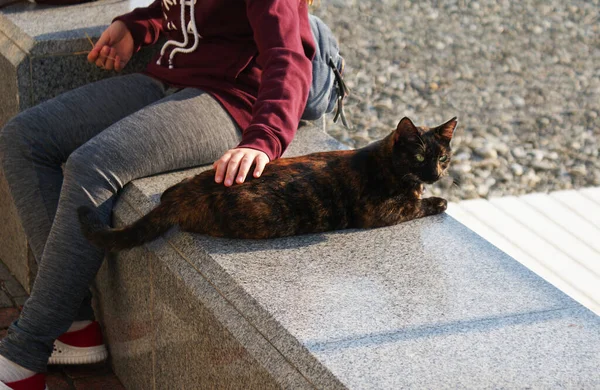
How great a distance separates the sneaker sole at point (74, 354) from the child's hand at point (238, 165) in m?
0.97

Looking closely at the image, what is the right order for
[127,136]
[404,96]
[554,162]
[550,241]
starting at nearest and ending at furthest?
[127,136]
[550,241]
[554,162]
[404,96]

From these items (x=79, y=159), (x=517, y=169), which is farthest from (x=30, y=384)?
(x=517, y=169)

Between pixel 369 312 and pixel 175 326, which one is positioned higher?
pixel 369 312

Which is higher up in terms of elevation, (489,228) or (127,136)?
(127,136)

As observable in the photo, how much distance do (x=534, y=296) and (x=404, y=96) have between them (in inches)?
165

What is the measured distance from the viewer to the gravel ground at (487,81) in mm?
5492

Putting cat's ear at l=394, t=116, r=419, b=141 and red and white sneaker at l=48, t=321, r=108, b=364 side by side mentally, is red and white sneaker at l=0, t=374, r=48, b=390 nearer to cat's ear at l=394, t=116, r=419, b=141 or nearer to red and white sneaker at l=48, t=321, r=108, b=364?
red and white sneaker at l=48, t=321, r=108, b=364

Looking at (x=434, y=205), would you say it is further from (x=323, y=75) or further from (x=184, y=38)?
(x=184, y=38)

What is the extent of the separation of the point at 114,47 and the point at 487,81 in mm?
4053

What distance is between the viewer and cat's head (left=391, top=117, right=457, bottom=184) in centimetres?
275

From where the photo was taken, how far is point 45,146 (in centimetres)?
308

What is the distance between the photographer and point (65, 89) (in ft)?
11.8

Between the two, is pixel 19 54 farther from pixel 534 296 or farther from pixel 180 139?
pixel 534 296

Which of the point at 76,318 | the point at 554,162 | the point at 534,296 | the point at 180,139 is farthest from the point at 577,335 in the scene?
the point at 554,162
